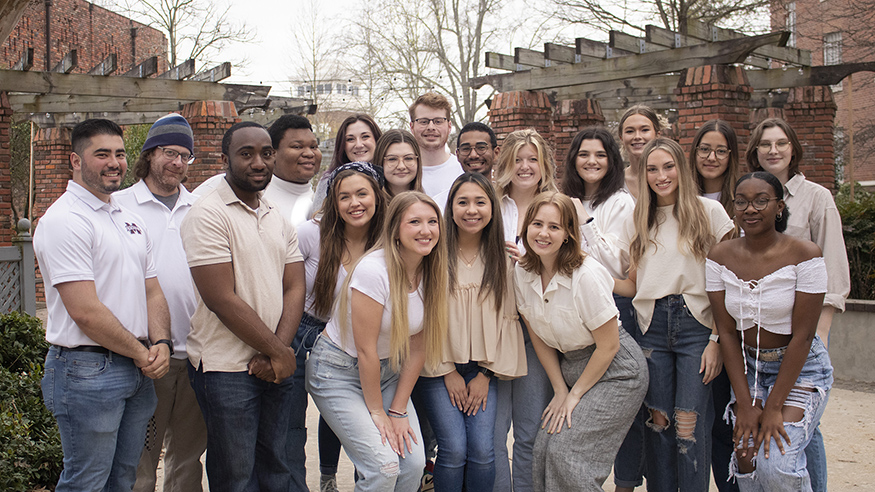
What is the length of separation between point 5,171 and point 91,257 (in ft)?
27.6

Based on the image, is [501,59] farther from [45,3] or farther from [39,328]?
[45,3]

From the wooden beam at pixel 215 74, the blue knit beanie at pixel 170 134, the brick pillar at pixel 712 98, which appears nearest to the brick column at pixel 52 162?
the wooden beam at pixel 215 74

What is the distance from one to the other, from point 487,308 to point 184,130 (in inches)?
82.8

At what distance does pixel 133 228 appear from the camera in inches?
130

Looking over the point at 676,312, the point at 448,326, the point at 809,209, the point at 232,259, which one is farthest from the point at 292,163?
the point at 809,209

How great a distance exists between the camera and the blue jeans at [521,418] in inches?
133

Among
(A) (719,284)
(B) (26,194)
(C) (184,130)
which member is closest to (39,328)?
(C) (184,130)

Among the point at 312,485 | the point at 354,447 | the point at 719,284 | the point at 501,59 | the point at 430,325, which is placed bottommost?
the point at 312,485

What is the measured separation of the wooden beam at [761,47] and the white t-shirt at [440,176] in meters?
5.86

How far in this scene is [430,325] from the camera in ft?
10.8

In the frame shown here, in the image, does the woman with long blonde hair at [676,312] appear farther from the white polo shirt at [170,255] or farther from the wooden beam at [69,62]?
the wooden beam at [69,62]

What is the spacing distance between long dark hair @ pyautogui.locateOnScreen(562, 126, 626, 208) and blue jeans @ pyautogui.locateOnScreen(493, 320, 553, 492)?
102cm

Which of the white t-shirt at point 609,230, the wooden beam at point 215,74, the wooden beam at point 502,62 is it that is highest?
the wooden beam at point 502,62

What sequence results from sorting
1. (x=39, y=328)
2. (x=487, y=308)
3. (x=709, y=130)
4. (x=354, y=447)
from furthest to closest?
(x=39, y=328)
(x=709, y=130)
(x=487, y=308)
(x=354, y=447)
